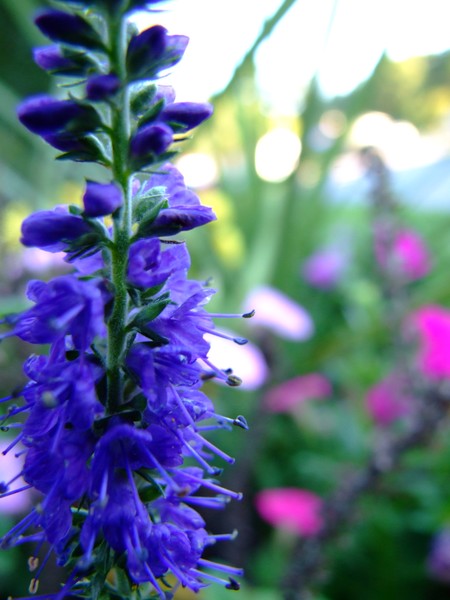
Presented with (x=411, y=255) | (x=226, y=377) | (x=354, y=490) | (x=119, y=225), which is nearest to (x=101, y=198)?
(x=119, y=225)

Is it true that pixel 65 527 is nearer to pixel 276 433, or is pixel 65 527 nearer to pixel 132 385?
pixel 132 385

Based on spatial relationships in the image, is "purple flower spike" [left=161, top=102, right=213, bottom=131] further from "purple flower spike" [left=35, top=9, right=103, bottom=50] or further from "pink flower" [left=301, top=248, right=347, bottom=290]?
"pink flower" [left=301, top=248, right=347, bottom=290]

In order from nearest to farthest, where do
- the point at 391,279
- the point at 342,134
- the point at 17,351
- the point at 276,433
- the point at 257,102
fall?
the point at 17,351, the point at 391,279, the point at 276,433, the point at 342,134, the point at 257,102

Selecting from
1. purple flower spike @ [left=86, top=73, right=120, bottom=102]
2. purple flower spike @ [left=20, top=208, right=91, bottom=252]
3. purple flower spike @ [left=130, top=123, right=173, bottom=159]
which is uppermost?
purple flower spike @ [left=86, top=73, right=120, bottom=102]

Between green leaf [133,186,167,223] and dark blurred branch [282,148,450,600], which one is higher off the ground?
green leaf [133,186,167,223]

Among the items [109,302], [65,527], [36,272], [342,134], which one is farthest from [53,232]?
[342,134]

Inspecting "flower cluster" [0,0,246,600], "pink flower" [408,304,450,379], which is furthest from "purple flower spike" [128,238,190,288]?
"pink flower" [408,304,450,379]

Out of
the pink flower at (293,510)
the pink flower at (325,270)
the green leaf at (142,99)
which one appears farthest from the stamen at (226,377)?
the pink flower at (325,270)
